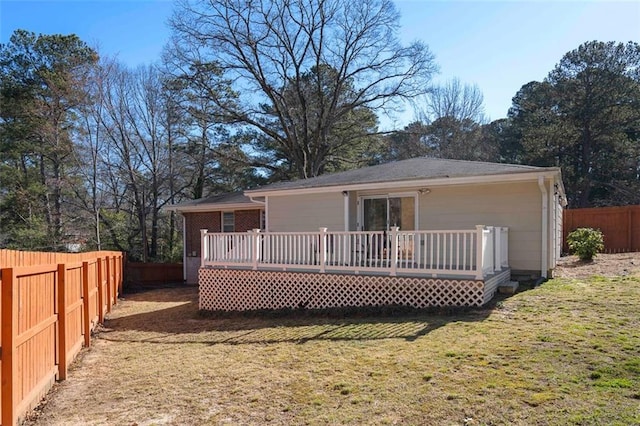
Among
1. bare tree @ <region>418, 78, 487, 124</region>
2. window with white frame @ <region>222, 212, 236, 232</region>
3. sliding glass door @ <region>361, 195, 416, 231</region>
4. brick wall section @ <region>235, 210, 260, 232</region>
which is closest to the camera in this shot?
sliding glass door @ <region>361, 195, 416, 231</region>

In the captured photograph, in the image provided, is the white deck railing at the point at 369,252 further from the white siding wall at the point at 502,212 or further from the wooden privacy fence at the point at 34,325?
the wooden privacy fence at the point at 34,325

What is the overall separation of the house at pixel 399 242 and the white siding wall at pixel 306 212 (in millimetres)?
31

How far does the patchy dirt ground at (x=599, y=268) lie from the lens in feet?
33.3

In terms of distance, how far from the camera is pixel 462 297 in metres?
7.94

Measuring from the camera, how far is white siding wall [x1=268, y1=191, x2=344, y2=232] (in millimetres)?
12203

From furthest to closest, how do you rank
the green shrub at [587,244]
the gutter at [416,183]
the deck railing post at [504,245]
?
the green shrub at [587,244] < the deck railing post at [504,245] < the gutter at [416,183]

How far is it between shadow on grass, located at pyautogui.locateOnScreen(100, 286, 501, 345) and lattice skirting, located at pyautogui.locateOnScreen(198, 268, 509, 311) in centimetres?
26

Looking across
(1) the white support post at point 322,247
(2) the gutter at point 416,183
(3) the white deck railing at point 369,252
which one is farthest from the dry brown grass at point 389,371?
(2) the gutter at point 416,183

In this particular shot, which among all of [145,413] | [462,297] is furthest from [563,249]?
[145,413]

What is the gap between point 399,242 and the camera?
30.8 ft

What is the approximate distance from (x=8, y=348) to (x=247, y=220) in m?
13.4

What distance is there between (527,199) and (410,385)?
694 centimetres

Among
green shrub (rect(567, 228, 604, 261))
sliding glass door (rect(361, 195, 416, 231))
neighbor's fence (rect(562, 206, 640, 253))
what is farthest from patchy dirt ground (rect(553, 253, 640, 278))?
neighbor's fence (rect(562, 206, 640, 253))

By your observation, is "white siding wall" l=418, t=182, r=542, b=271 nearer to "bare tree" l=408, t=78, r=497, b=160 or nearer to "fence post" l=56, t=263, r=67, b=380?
"fence post" l=56, t=263, r=67, b=380
